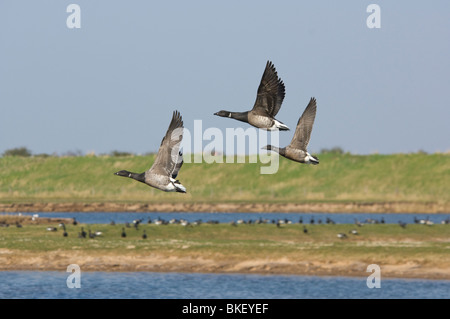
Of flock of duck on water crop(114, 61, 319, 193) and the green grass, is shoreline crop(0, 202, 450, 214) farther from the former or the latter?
flock of duck on water crop(114, 61, 319, 193)

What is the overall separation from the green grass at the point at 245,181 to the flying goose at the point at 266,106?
9764 cm

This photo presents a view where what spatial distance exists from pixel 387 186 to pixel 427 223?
176ft

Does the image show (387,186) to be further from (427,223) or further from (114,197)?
(427,223)

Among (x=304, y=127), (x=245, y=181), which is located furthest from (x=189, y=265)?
(x=245, y=181)

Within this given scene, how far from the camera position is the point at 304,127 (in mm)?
15898

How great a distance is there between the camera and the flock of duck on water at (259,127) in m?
14.3

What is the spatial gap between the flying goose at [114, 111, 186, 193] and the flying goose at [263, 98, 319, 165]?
1.55 meters

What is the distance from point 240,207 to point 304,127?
93161 mm

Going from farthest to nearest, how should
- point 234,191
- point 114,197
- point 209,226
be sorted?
1. point 234,191
2. point 114,197
3. point 209,226

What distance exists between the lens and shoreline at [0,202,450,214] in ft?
344

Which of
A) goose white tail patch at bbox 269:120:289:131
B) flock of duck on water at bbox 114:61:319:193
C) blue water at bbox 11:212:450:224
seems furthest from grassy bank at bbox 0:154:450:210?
goose white tail patch at bbox 269:120:289:131

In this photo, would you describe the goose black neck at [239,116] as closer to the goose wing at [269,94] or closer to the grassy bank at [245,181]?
the goose wing at [269,94]
